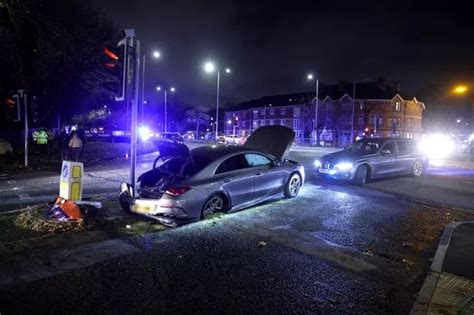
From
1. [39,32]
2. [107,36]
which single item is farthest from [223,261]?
[107,36]

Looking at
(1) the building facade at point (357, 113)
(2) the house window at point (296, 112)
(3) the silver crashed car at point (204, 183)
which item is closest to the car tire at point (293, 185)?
(3) the silver crashed car at point (204, 183)

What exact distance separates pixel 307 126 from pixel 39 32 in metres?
63.5

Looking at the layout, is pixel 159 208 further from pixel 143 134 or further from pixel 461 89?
pixel 143 134

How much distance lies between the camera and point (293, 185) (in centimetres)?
1002

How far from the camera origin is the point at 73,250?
584 centimetres

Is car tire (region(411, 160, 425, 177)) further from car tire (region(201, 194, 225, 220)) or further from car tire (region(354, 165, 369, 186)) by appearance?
car tire (region(201, 194, 225, 220))

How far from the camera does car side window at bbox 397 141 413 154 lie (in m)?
14.1

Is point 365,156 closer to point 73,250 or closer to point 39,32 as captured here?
point 73,250

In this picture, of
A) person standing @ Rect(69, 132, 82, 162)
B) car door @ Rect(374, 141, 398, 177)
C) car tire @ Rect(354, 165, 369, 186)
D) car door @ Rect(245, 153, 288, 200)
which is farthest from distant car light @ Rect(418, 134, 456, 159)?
person standing @ Rect(69, 132, 82, 162)

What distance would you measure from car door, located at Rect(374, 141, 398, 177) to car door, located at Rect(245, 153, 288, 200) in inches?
199

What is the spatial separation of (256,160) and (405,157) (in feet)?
25.1

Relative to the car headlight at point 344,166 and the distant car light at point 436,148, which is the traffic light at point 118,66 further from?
the distant car light at point 436,148

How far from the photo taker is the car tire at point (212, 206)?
7543mm

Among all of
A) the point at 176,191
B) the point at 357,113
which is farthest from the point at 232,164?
the point at 357,113
